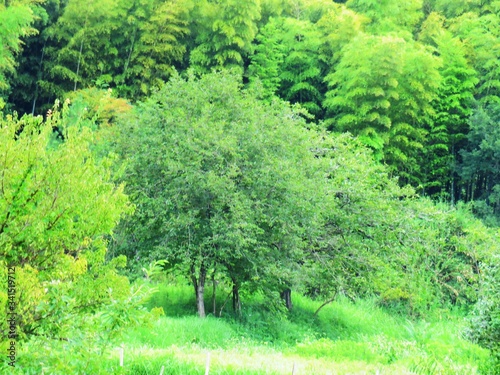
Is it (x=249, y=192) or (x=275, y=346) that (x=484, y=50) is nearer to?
(x=249, y=192)

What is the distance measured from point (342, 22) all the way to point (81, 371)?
26.8 m

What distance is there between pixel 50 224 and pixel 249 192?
26.5 ft

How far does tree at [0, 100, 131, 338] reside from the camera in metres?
4.03

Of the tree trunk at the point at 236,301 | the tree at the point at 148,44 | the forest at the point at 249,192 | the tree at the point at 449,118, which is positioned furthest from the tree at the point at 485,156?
the tree trunk at the point at 236,301

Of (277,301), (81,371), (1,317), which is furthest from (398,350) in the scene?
(1,317)

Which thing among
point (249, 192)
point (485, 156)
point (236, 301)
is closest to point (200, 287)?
point (236, 301)

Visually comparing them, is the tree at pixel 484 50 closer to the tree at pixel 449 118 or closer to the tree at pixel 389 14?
the tree at pixel 449 118

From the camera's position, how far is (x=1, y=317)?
156 inches

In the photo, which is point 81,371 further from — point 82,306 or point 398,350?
point 398,350

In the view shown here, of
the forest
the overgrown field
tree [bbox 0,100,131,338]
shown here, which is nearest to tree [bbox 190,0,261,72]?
the forest

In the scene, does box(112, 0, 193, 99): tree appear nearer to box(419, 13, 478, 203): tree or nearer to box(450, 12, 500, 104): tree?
box(419, 13, 478, 203): tree

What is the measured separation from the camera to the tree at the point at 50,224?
4027 millimetres

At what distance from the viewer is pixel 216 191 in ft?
37.7

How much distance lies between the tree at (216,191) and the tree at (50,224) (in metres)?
6.68
